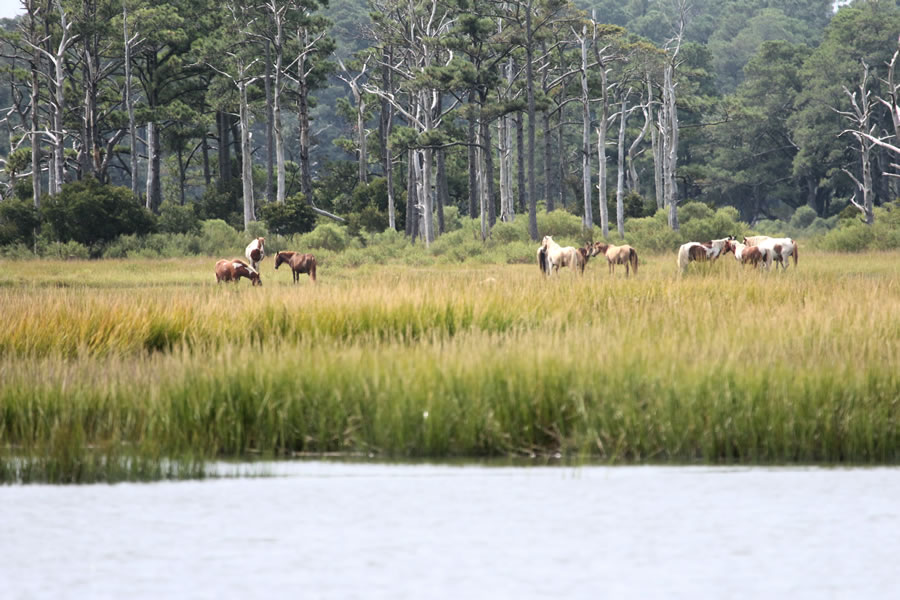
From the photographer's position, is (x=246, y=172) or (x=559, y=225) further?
(x=246, y=172)

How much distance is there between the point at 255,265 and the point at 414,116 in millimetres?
30495

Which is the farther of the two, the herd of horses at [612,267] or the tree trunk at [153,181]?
the tree trunk at [153,181]

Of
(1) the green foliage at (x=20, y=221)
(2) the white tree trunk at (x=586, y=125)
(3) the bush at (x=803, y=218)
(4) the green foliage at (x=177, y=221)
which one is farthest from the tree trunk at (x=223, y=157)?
(3) the bush at (x=803, y=218)

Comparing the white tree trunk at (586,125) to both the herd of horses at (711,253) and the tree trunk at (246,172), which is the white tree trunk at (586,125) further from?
the herd of horses at (711,253)

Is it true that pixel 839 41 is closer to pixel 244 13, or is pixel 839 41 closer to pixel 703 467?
pixel 244 13

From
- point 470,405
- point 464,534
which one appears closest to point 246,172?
point 470,405

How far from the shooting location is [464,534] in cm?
704

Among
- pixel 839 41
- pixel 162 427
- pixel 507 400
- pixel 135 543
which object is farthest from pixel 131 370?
pixel 839 41

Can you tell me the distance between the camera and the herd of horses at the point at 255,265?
81.0ft

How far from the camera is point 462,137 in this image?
50812 millimetres

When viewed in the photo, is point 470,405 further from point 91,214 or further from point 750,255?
point 91,214

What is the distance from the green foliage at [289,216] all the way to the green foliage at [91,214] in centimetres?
585

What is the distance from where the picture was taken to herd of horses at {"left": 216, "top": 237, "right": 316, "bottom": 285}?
2470cm

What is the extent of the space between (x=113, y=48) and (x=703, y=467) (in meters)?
49.2
